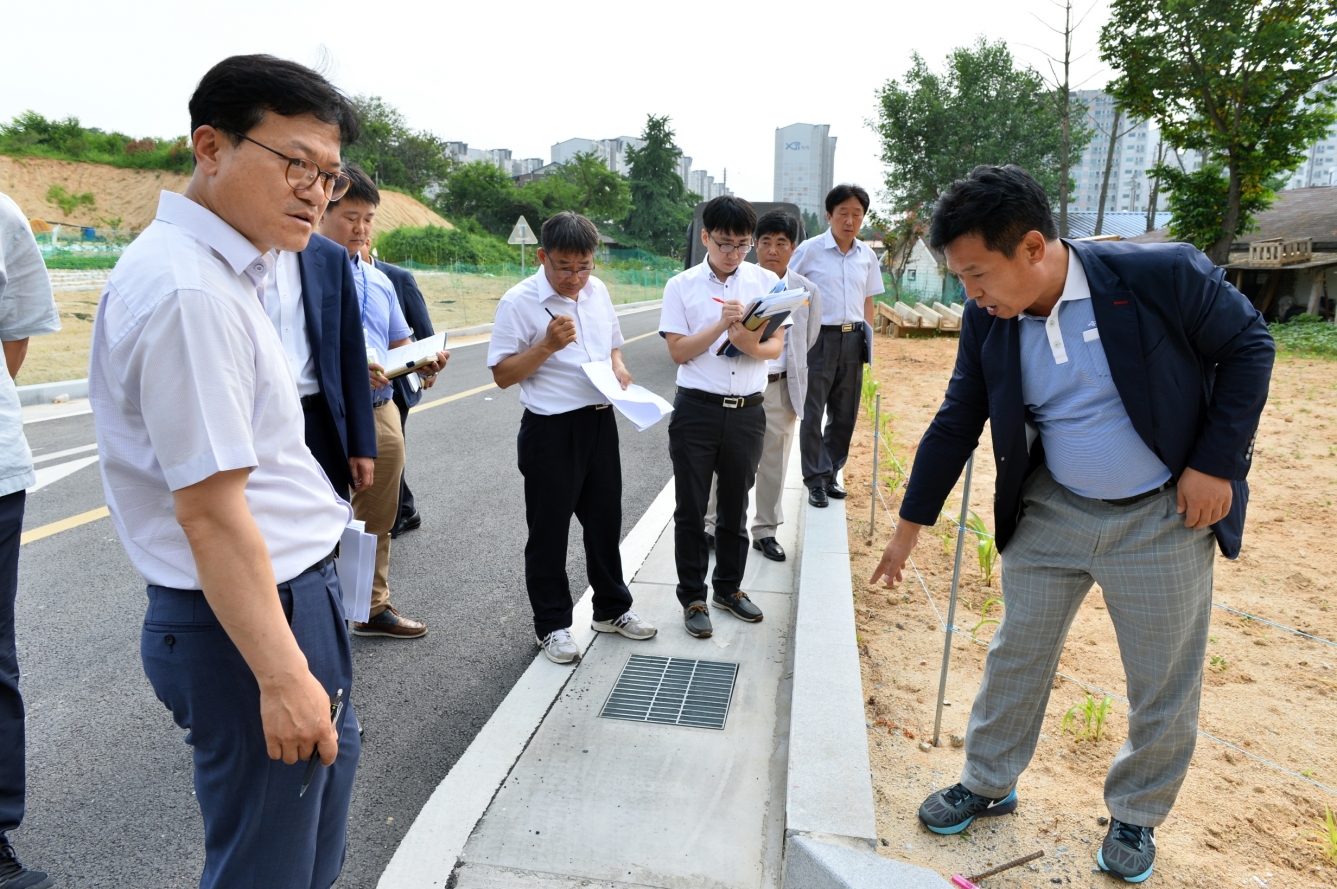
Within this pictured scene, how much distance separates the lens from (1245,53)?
1917 cm

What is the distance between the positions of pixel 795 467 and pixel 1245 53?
64.3 ft

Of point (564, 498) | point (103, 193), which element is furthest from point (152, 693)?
point (103, 193)

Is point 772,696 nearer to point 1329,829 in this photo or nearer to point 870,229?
point 1329,829

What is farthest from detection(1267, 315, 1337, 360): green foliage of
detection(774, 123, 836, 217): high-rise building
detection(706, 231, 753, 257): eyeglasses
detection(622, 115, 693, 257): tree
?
detection(774, 123, 836, 217): high-rise building

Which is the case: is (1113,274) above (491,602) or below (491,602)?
above

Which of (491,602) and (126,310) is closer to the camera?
(126,310)

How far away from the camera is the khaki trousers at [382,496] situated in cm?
401

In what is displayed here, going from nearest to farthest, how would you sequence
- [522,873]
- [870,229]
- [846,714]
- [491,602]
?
[522,873] < [846,714] < [491,602] < [870,229]

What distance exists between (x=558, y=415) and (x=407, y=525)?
2324mm

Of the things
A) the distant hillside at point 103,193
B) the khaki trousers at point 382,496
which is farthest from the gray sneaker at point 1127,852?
the distant hillside at point 103,193

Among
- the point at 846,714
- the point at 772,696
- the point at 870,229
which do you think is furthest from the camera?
the point at 870,229

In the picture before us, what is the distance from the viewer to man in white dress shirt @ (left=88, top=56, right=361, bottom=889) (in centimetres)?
127

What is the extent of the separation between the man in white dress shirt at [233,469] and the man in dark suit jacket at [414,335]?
291 cm

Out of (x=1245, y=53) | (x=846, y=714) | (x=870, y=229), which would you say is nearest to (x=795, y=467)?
(x=846, y=714)
